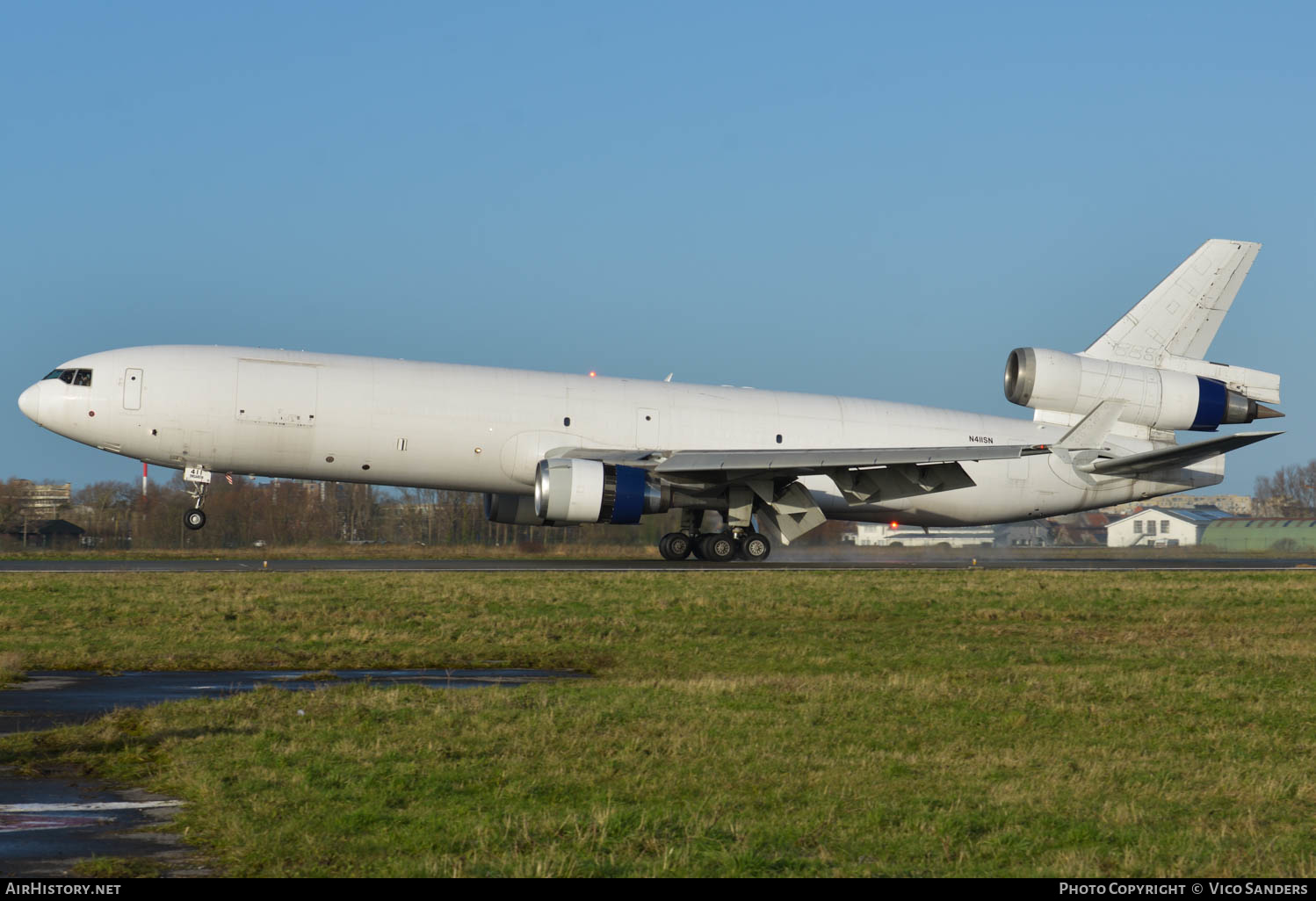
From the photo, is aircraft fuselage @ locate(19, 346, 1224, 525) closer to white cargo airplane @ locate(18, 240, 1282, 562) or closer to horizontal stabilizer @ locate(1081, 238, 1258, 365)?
white cargo airplane @ locate(18, 240, 1282, 562)

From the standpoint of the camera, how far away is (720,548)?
110 feet

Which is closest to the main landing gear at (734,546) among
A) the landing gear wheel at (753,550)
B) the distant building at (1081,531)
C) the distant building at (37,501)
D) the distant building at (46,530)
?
the landing gear wheel at (753,550)

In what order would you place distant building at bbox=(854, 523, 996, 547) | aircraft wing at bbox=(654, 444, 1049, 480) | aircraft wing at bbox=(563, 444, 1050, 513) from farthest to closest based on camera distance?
distant building at bbox=(854, 523, 996, 547)
aircraft wing at bbox=(563, 444, 1050, 513)
aircraft wing at bbox=(654, 444, 1049, 480)

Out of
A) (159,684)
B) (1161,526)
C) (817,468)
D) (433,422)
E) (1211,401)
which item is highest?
(1211,401)

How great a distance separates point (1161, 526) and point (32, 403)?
94.0m

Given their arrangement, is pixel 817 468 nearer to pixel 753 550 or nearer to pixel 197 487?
pixel 753 550

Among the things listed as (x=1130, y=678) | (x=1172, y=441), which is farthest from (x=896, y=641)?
(x=1172, y=441)

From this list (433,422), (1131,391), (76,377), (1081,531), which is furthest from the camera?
(1081,531)

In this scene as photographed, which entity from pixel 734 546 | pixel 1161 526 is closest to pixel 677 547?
pixel 734 546

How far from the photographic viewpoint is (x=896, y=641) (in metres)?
16.8

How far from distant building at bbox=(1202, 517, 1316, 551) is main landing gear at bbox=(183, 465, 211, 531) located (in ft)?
170

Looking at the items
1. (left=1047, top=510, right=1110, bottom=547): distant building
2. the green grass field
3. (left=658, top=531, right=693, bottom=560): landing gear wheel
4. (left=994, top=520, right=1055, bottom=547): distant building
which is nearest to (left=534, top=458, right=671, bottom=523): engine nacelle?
(left=658, top=531, right=693, bottom=560): landing gear wheel

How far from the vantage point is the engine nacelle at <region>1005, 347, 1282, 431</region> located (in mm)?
35656

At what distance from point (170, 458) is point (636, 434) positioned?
1170 centimetres
